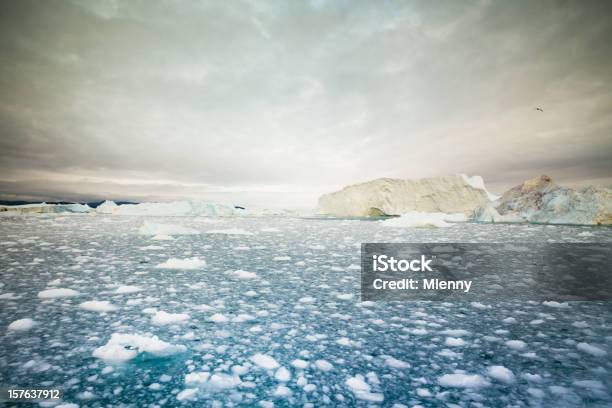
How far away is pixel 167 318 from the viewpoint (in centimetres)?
245

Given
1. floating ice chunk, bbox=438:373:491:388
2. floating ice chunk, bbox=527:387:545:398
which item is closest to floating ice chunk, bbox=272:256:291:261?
floating ice chunk, bbox=438:373:491:388

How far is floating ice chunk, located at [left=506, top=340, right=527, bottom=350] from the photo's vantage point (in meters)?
1.99

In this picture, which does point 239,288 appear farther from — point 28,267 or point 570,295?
point 570,295

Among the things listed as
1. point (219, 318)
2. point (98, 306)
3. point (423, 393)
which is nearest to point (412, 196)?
point (219, 318)

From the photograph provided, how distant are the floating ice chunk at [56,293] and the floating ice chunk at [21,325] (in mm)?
750

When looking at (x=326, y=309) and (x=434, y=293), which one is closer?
(x=326, y=309)

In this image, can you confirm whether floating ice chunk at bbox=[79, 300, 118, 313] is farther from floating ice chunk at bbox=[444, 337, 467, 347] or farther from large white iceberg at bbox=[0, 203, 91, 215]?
large white iceberg at bbox=[0, 203, 91, 215]

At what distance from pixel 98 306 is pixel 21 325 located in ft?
1.71

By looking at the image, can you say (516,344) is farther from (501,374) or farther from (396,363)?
(396,363)

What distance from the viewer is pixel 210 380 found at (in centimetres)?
161

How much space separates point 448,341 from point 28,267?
534cm

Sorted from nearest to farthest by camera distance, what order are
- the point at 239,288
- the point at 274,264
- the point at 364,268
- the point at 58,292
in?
the point at 58,292 → the point at 239,288 → the point at 364,268 → the point at 274,264

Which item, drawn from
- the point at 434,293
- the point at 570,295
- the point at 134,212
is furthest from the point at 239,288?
the point at 134,212

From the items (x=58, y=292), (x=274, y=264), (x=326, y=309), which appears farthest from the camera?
(x=274, y=264)
